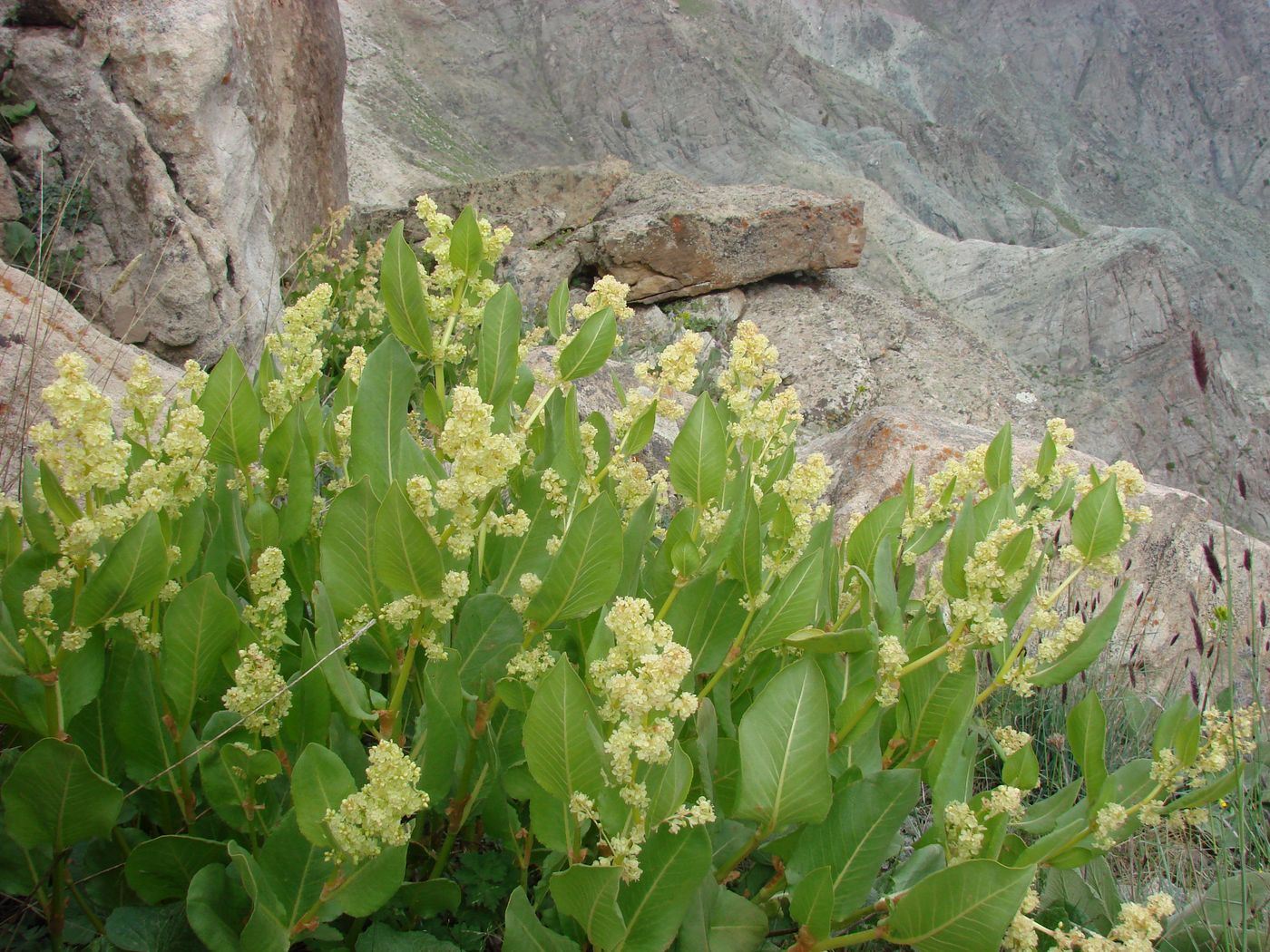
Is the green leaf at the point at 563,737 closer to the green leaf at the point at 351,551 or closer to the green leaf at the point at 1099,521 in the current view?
the green leaf at the point at 351,551

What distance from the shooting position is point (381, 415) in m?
1.63

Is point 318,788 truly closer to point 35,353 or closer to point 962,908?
point 962,908

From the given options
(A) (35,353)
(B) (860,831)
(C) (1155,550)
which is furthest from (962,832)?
(C) (1155,550)

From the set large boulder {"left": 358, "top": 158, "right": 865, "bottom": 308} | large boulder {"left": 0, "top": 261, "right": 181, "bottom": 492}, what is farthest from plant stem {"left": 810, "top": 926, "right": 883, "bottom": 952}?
large boulder {"left": 358, "top": 158, "right": 865, "bottom": 308}

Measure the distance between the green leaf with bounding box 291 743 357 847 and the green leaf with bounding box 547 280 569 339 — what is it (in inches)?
43.1

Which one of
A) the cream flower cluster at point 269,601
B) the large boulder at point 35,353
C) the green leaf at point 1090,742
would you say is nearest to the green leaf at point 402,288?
the cream flower cluster at point 269,601

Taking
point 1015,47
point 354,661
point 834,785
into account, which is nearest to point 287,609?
point 354,661

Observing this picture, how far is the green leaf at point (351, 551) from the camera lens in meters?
1.35

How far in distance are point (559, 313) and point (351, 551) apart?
36.6 inches

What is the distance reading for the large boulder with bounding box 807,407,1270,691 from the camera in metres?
3.80

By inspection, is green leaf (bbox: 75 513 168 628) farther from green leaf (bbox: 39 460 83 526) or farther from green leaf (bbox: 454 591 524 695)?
green leaf (bbox: 454 591 524 695)

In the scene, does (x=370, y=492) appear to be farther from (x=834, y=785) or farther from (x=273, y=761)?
(x=834, y=785)

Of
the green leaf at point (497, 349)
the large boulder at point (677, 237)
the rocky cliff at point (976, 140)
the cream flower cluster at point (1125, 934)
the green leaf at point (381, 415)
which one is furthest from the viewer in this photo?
the rocky cliff at point (976, 140)

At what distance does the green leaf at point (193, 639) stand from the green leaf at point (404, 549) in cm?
25
